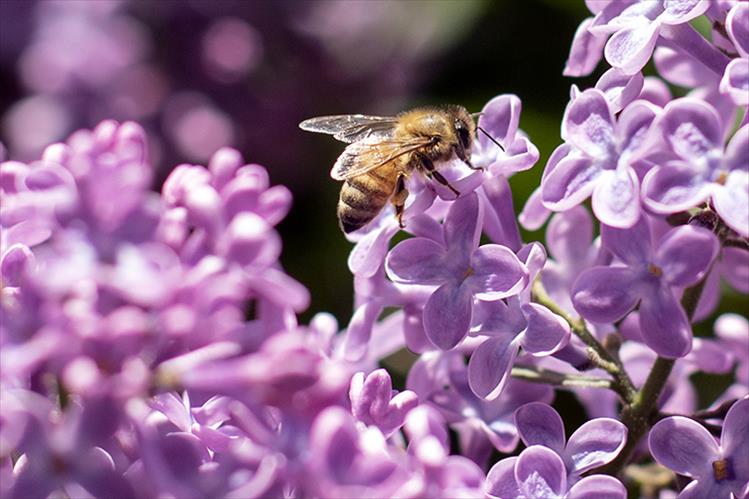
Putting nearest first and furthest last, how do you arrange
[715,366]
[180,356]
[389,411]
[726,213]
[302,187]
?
[180,356]
[726,213]
[389,411]
[715,366]
[302,187]

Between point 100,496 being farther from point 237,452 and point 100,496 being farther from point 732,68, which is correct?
point 732,68

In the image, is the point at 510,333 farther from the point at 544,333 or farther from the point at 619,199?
the point at 619,199

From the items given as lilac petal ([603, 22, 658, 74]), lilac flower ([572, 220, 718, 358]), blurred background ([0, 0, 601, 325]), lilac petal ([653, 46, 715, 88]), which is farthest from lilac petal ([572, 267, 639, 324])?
blurred background ([0, 0, 601, 325])

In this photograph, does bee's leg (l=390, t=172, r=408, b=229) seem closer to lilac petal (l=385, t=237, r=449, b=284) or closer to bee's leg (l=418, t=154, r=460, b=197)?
bee's leg (l=418, t=154, r=460, b=197)

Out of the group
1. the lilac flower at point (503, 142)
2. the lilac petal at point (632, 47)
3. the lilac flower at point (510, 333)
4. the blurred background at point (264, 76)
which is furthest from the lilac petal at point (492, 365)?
the blurred background at point (264, 76)

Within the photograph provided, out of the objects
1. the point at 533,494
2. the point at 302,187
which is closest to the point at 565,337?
the point at 533,494

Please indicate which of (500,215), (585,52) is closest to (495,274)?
(500,215)
